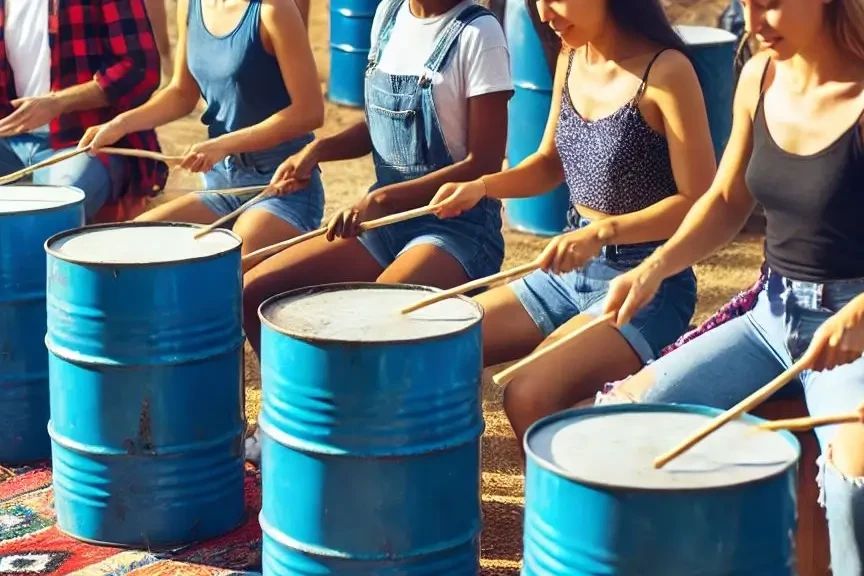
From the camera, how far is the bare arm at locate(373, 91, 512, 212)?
3.88 meters

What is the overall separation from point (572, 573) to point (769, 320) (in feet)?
3.06

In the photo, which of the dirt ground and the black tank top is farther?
the dirt ground

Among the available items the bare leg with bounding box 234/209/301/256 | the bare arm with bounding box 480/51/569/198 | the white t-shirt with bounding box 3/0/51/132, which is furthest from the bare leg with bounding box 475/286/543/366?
the white t-shirt with bounding box 3/0/51/132

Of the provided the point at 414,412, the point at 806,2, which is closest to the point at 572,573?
the point at 414,412

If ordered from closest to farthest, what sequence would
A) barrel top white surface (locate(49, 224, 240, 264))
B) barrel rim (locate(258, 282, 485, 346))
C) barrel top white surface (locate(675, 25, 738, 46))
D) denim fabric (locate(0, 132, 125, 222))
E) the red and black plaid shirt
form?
barrel rim (locate(258, 282, 485, 346)) < barrel top white surface (locate(49, 224, 240, 264)) < denim fabric (locate(0, 132, 125, 222)) < the red and black plaid shirt < barrel top white surface (locate(675, 25, 738, 46))

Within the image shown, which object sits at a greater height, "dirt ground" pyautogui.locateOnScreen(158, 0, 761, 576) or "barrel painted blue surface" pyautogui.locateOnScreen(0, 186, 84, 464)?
"barrel painted blue surface" pyautogui.locateOnScreen(0, 186, 84, 464)

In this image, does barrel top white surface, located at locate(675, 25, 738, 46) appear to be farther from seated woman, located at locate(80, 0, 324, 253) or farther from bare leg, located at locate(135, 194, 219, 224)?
bare leg, located at locate(135, 194, 219, 224)

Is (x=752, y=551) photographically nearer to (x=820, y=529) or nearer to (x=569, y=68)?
(x=820, y=529)

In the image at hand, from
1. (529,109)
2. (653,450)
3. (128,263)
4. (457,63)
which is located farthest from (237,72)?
(529,109)

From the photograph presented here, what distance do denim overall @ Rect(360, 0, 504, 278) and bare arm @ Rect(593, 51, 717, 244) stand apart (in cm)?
61

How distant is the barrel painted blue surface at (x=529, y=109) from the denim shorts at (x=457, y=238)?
98.0 inches

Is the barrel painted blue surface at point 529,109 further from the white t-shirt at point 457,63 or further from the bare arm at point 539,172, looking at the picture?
the bare arm at point 539,172

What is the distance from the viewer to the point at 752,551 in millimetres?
2318

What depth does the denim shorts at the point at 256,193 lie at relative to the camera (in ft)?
14.1
